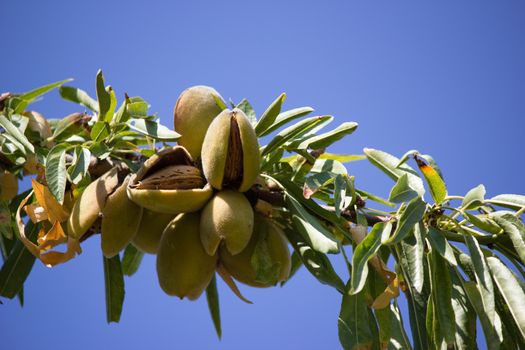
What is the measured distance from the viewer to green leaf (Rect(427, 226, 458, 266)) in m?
1.23

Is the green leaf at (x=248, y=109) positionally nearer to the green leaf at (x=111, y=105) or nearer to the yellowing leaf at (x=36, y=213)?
the green leaf at (x=111, y=105)

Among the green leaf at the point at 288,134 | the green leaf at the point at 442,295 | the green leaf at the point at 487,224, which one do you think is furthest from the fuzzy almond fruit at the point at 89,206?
the green leaf at the point at 487,224

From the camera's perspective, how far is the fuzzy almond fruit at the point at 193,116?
136 centimetres

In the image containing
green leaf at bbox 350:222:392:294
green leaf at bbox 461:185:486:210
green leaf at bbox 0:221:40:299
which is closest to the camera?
green leaf at bbox 350:222:392:294

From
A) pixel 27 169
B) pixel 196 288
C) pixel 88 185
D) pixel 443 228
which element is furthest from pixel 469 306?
pixel 27 169

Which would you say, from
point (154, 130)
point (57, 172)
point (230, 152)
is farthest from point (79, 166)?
point (230, 152)

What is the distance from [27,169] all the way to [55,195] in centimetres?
25

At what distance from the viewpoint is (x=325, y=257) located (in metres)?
1.34

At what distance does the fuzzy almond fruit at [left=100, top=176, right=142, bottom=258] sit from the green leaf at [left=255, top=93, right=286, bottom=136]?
326 millimetres

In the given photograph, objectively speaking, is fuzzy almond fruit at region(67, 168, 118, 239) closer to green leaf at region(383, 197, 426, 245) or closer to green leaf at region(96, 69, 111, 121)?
green leaf at region(96, 69, 111, 121)

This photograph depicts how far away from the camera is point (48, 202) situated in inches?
50.2

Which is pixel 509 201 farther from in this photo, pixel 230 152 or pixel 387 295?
pixel 230 152

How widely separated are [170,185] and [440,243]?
0.56 meters

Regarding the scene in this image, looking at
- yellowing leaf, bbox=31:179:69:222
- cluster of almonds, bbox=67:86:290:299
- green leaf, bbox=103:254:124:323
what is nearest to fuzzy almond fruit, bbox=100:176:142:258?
cluster of almonds, bbox=67:86:290:299
